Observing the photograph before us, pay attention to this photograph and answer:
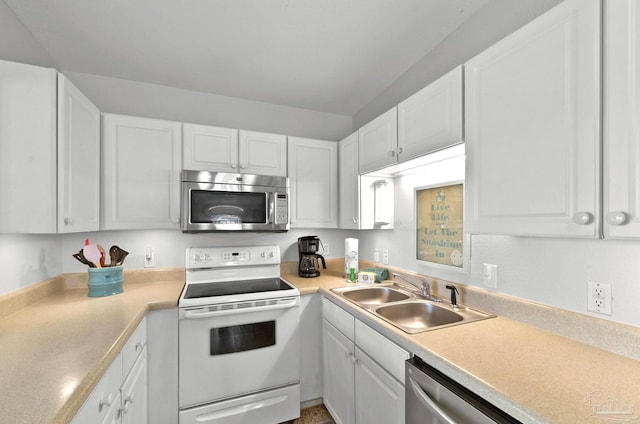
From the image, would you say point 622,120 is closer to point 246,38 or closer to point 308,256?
point 246,38

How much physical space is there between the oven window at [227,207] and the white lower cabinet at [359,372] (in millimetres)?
851

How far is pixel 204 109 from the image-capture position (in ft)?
7.88

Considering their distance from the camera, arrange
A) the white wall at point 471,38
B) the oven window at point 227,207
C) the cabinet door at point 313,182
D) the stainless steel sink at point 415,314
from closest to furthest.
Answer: the white wall at point 471,38, the stainless steel sink at point 415,314, the oven window at point 227,207, the cabinet door at point 313,182

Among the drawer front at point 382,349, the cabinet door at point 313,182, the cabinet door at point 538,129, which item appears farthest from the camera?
the cabinet door at point 313,182

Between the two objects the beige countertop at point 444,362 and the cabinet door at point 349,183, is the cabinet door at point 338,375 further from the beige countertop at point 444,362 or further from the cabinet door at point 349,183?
the cabinet door at point 349,183

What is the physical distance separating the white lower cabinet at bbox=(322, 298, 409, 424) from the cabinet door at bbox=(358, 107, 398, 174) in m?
1.01

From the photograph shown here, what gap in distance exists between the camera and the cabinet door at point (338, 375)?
166cm

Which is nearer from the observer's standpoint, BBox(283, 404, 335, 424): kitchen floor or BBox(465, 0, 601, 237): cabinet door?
BBox(465, 0, 601, 237): cabinet door

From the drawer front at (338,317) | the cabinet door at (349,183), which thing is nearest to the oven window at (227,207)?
the cabinet door at (349,183)

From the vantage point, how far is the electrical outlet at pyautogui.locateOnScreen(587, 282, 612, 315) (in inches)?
40.8

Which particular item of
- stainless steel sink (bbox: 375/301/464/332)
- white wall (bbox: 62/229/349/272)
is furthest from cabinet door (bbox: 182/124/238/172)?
stainless steel sink (bbox: 375/301/464/332)

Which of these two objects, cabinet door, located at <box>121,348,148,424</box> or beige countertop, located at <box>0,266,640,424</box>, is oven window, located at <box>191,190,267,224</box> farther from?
cabinet door, located at <box>121,348,148,424</box>

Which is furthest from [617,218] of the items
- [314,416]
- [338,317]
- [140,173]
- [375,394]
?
[140,173]

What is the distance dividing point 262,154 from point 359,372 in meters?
1.69
